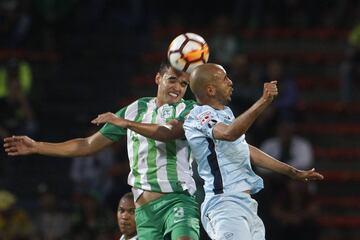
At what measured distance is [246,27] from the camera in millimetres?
18906

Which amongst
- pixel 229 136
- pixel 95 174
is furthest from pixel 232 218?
pixel 95 174

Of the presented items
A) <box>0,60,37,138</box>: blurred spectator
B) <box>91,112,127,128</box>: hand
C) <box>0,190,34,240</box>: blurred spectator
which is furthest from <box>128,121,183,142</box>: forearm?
<box>0,60,37,138</box>: blurred spectator

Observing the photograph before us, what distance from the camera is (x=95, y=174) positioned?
1551 centimetres

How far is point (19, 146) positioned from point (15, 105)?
23.1ft

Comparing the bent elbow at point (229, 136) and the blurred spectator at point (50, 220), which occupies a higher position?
the bent elbow at point (229, 136)

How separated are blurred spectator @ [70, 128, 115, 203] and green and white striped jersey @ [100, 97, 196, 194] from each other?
6375 mm

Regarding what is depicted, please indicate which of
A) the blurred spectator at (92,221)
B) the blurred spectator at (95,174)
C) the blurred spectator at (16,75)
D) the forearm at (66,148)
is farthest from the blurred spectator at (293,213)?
the forearm at (66,148)

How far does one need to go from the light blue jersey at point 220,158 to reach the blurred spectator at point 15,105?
741 cm

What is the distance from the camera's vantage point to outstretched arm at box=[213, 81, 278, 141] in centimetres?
770

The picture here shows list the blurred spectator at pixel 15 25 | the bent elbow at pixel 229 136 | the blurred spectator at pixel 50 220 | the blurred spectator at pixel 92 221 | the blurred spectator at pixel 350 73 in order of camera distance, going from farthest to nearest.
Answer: the blurred spectator at pixel 15 25
the blurred spectator at pixel 350 73
the blurred spectator at pixel 50 220
the blurred spectator at pixel 92 221
the bent elbow at pixel 229 136

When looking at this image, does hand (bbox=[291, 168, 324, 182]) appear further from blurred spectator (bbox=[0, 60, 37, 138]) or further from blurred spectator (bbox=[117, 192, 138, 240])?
blurred spectator (bbox=[0, 60, 37, 138])

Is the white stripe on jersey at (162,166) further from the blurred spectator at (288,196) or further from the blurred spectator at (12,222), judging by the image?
the blurred spectator at (12,222)

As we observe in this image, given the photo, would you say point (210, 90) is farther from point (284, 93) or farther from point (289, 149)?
point (284, 93)

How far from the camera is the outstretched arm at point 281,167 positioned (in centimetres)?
850
